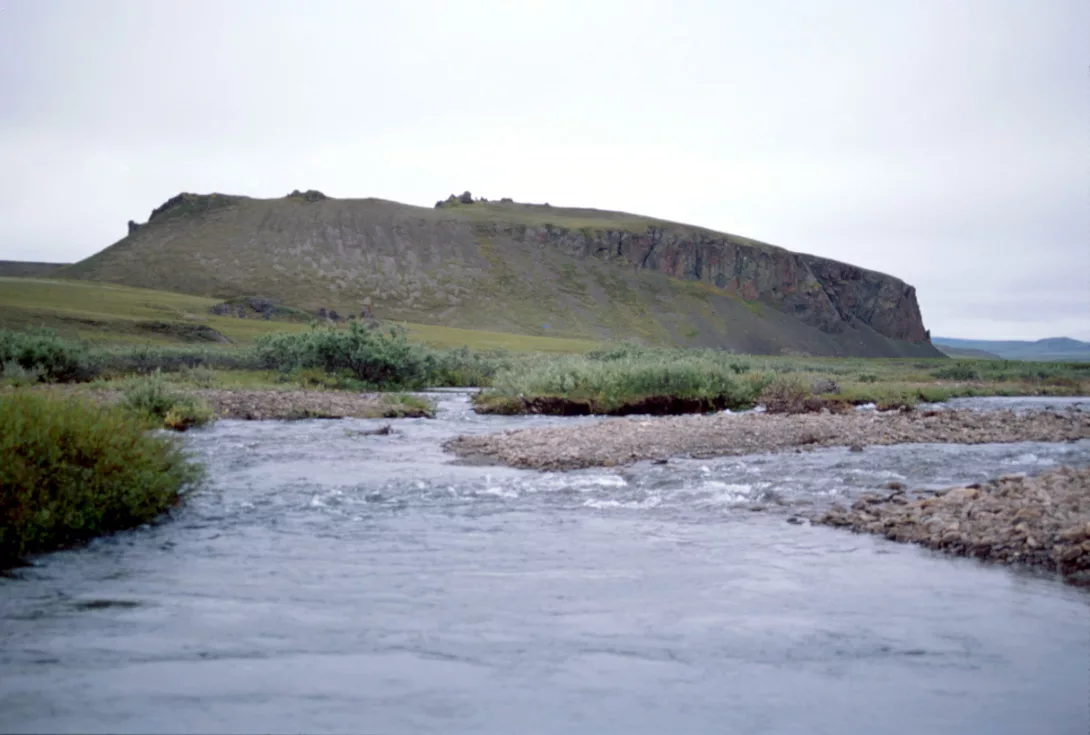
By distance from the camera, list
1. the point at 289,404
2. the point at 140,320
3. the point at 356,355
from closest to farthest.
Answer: the point at 289,404, the point at 356,355, the point at 140,320

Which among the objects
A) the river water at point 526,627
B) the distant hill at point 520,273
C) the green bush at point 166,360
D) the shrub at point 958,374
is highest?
the distant hill at point 520,273

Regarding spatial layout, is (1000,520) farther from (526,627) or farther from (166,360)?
(166,360)

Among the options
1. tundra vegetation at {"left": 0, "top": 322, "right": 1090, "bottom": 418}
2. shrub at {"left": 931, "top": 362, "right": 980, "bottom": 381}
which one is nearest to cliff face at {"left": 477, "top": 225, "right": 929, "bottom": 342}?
shrub at {"left": 931, "top": 362, "right": 980, "bottom": 381}

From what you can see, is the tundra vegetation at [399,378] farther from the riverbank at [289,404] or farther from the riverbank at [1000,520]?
the riverbank at [1000,520]

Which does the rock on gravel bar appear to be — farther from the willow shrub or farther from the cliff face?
the cliff face

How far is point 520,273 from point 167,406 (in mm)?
105618

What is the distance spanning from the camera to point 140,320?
59.5 metres

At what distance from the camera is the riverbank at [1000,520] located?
9375 mm

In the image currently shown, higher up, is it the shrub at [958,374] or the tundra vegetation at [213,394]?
the shrub at [958,374]

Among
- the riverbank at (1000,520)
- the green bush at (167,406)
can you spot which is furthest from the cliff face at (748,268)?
the riverbank at (1000,520)

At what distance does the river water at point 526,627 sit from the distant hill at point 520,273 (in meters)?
88.9

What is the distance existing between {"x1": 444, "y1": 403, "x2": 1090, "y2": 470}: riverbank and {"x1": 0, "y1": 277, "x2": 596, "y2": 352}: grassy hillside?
121 ft

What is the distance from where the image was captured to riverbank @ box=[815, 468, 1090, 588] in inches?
369

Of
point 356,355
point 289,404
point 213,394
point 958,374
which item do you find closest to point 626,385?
point 289,404
